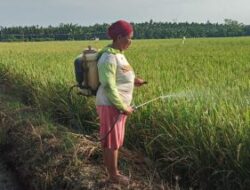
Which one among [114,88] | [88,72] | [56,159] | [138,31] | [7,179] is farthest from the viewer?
[138,31]

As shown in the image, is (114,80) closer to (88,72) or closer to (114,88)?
(114,88)

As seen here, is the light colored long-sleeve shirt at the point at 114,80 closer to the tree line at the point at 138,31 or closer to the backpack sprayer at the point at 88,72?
the backpack sprayer at the point at 88,72

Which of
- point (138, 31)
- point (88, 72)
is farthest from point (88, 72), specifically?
point (138, 31)

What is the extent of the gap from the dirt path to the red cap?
6.44 feet

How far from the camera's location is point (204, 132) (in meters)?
3.54

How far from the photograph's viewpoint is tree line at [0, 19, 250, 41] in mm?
72875

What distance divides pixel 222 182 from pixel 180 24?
273 feet

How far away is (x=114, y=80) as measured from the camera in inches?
129

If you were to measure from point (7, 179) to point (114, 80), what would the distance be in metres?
2.07

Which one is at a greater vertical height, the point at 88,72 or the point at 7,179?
the point at 88,72

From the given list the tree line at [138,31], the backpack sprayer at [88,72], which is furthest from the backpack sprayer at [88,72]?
the tree line at [138,31]

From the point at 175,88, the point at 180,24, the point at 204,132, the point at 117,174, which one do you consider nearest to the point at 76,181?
the point at 117,174

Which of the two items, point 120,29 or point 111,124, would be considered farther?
point 111,124

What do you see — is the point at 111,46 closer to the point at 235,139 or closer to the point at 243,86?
the point at 235,139
